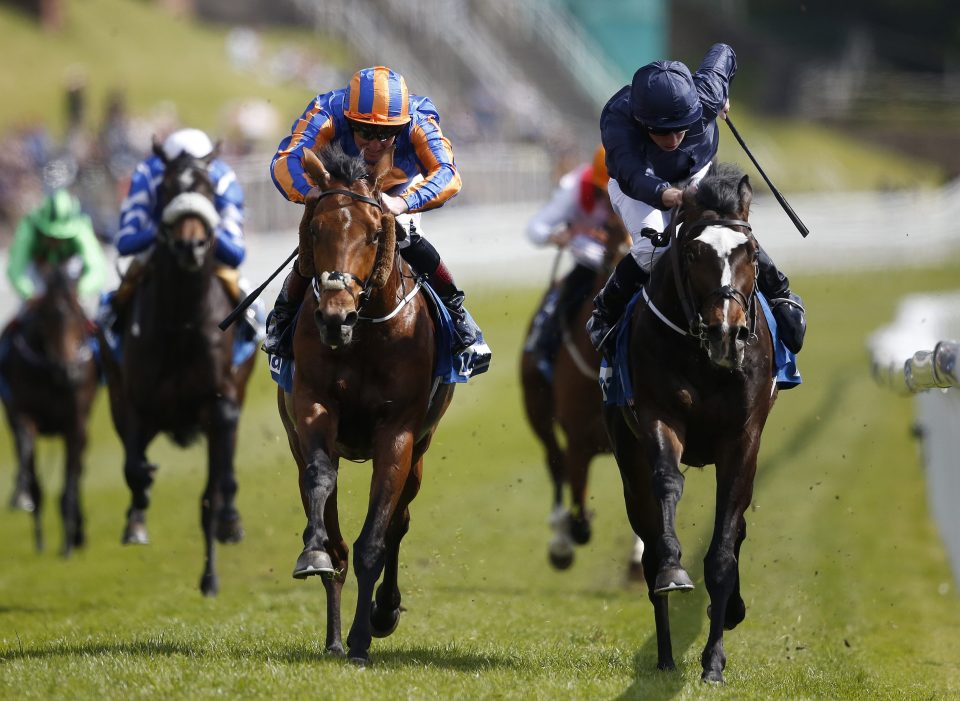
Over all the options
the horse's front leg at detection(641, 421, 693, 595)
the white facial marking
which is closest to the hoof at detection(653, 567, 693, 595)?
the horse's front leg at detection(641, 421, 693, 595)

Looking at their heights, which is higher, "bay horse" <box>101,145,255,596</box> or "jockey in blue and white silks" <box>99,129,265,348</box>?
"jockey in blue and white silks" <box>99,129,265,348</box>

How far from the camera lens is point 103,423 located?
61.1 ft

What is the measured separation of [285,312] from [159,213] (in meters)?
2.92

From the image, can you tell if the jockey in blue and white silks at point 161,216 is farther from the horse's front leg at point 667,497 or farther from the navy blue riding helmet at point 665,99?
the horse's front leg at point 667,497

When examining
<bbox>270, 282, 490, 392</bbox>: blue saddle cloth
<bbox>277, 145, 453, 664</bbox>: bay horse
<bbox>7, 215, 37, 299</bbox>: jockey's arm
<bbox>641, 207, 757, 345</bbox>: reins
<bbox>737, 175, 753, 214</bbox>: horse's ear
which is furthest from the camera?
<bbox>7, 215, 37, 299</bbox>: jockey's arm

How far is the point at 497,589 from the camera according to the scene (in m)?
10.1

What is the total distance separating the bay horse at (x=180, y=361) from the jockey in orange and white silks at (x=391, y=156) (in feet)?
7.92

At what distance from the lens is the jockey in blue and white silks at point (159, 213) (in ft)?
31.2

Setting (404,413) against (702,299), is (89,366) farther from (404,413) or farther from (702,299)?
(702,299)

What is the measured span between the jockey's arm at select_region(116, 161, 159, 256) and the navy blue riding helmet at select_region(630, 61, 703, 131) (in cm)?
371

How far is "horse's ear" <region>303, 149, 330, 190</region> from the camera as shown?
6.25m

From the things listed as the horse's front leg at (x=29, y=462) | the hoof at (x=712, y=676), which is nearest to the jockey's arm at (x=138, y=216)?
the horse's front leg at (x=29, y=462)

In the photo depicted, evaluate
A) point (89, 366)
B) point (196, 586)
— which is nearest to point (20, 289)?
point (89, 366)

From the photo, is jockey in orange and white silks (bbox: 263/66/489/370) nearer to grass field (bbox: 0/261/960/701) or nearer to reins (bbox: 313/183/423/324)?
→ reins (bbox: 313/183/423/324)
